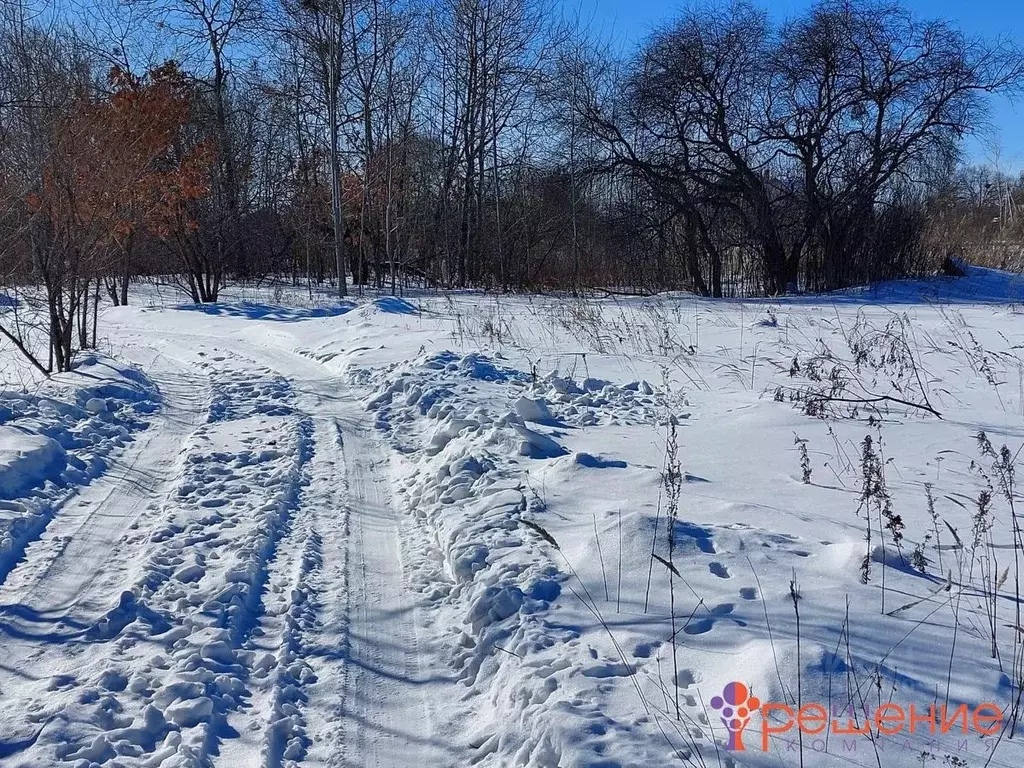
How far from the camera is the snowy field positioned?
9.50 ft

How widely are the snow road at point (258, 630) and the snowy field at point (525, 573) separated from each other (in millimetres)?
16

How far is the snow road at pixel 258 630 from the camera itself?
119 inches

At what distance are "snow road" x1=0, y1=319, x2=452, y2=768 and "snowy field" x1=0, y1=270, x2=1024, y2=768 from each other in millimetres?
16

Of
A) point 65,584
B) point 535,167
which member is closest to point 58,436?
point 65,584

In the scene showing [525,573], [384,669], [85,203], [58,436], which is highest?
[85,203]

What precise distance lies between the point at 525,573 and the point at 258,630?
4.36 ft

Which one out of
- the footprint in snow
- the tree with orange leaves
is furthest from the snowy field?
the tree with orange leaves

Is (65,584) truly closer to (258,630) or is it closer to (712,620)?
(258,630)

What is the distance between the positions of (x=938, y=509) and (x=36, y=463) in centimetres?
608

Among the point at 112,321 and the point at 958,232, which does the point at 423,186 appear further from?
the point at 958,232

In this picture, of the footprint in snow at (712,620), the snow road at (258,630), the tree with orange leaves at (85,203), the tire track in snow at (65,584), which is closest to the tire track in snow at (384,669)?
the snow road at (258,630)

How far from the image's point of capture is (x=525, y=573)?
4125 millimetres

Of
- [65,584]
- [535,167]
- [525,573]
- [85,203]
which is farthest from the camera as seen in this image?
[535,167]

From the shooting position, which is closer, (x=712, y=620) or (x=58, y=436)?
(x=712, y=620)
